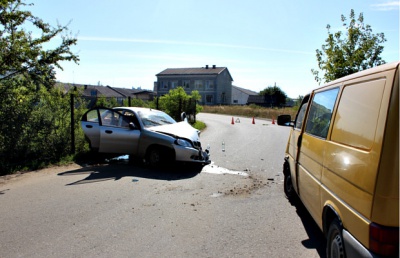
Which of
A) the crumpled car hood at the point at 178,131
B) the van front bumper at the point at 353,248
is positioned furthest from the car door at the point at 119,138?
the van front bumper at the point at 353,248

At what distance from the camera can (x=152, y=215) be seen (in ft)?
16.9

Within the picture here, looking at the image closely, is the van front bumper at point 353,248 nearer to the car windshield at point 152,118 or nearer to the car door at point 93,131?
the car windshield at point 152,118

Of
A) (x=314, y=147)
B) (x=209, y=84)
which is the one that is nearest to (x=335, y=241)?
(x=314, y=147)

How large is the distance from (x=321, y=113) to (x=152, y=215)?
9.60 feet

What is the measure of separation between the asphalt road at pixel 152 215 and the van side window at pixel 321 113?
1.42 meters

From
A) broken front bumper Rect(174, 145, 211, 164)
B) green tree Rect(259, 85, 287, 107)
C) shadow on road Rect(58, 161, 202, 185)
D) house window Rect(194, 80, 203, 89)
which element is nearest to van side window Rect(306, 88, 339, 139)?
shadow on road Rect(58, 161, 202, 185)

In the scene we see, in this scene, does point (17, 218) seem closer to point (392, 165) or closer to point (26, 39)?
point (392, 165)

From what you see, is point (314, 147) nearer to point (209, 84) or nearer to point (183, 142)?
point (183, 142)

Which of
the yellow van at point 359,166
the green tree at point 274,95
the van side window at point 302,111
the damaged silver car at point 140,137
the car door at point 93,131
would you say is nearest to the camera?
the yellow van at point 359,166

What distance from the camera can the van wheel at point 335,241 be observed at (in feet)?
9.29

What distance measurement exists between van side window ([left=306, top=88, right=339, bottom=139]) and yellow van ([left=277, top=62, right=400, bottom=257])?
0.02 metres

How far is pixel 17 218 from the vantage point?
16.3ft

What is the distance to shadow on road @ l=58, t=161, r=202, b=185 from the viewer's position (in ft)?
25.2

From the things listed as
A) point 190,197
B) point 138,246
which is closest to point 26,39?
point 190,197
